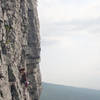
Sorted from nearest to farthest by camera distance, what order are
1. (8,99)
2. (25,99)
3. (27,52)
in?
1. (8,99)
2. (25,99)
3. (27,52)

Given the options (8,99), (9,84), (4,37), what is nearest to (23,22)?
(4,37)

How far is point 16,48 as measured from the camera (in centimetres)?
4397

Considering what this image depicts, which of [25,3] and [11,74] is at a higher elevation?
[25,3]

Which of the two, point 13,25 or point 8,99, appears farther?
point 13,25

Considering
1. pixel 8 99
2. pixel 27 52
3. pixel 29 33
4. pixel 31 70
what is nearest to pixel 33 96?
pixel 31 70

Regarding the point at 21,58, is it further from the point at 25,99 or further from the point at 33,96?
the point at 33,96

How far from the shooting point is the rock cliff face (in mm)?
38688

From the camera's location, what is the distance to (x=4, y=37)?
1533 inches

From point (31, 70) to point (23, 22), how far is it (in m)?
13.2

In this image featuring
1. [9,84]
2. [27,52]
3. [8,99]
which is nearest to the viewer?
[8,99]


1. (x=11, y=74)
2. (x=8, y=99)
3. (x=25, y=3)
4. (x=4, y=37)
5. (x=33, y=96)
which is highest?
(x=25, y=3)

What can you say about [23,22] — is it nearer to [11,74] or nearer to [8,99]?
[11,74]

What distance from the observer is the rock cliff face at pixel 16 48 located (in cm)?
Answer: 3869

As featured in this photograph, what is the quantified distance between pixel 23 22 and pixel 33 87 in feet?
54.1
